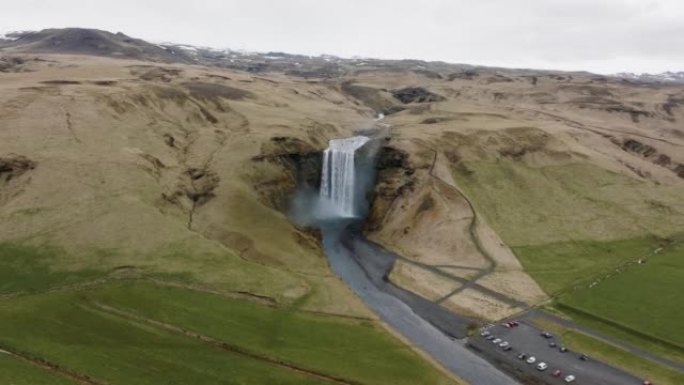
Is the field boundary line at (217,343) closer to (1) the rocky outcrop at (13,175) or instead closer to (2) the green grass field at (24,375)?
(2) the green grass field at (24,375)

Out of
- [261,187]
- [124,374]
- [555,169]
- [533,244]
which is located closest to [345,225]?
[261,187]

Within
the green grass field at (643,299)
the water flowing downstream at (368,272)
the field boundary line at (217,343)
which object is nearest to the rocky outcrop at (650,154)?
the green grass field at (643,299)

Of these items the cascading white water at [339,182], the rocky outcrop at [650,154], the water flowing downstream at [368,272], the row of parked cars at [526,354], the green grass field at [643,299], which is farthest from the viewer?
the rocky outcrop at [650,154]

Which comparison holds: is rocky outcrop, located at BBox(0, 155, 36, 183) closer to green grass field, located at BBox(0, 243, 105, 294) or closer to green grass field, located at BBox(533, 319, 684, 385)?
green grass field, located at BBox(0, 243, 105, 294)

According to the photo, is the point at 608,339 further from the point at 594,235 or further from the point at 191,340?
the point at 191,340

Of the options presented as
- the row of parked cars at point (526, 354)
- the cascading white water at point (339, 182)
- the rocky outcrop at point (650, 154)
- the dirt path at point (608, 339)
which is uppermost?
the rocky outcrop at point (650, 154)

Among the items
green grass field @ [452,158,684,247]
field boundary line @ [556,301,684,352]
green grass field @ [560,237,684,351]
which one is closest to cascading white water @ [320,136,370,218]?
green grass field @ [452,158,684,247]
